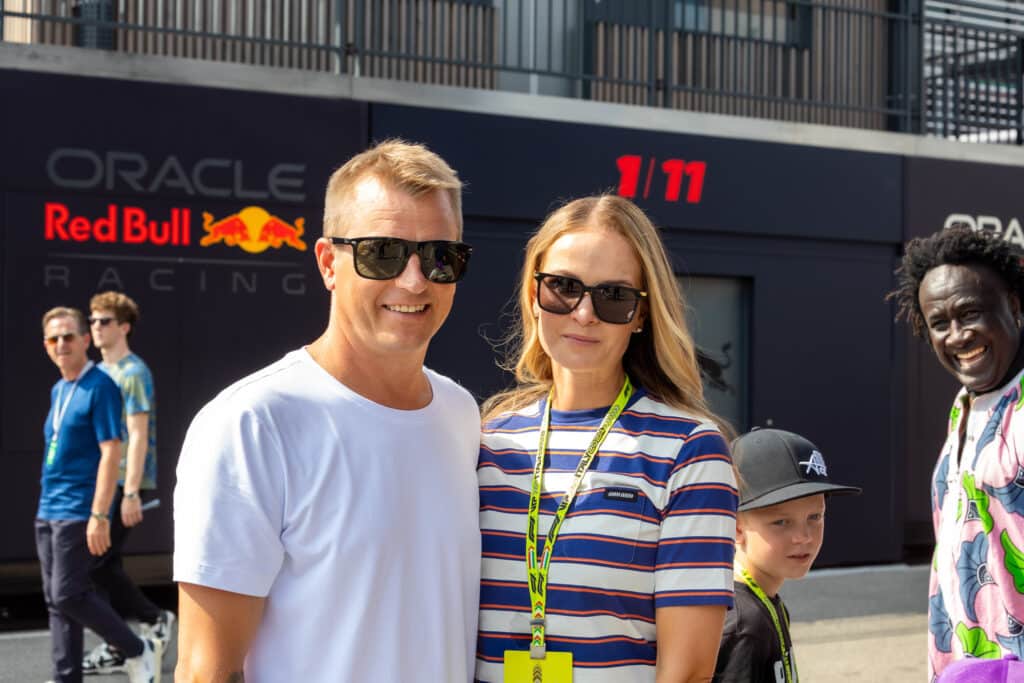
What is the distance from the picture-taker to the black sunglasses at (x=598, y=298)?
8.69 feet

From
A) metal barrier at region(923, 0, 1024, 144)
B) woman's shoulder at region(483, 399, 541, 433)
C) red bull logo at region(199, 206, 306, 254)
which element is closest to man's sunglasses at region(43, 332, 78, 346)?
red bull logo at region(199, 206, 306, 254)

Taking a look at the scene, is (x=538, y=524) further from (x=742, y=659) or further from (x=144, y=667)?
(x=144, y=667)

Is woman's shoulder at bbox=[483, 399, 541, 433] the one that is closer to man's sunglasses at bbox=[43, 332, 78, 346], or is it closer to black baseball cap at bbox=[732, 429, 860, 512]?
black baseball cap at bbox=[732, 429, 860, 512]

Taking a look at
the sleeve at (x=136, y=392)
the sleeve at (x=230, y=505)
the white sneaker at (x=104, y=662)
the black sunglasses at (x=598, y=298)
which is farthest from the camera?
the sleeve at (x=136, y=392)

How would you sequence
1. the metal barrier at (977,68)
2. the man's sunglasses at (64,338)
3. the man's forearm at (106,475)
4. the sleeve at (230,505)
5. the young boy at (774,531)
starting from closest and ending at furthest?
the sleeve at (230,505), the young boy at (774,531), the man's forearm at (106,475), the man's sunglasses at (64,338), the metal barrier at (977,68)

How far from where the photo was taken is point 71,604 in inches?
244

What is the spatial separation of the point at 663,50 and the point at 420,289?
1000 centimetres

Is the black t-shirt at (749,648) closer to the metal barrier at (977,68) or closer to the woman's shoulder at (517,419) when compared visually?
the woman's shoulder at (517,419)

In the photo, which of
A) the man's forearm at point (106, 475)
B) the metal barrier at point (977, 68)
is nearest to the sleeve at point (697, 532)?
the man's forearm at point (106, 475)

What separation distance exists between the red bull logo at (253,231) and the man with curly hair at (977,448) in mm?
6204

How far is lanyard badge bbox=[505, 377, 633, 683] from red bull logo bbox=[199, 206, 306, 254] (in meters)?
6.96

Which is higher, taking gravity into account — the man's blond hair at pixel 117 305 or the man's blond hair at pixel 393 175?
the man's blond hair at pixel 393 175

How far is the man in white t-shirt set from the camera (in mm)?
2189

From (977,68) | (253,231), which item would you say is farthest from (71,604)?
(977,68)
